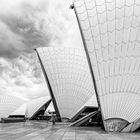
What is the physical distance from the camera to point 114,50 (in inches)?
573

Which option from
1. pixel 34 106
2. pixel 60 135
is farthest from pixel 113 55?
pixel 34 106

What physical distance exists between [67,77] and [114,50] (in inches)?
687

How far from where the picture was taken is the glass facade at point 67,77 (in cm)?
2952

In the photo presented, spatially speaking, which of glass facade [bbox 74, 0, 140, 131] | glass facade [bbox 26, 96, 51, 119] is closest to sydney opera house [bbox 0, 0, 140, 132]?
glass facade [bbox 74, 0, 140, 131]

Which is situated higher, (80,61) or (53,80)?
(80,61)

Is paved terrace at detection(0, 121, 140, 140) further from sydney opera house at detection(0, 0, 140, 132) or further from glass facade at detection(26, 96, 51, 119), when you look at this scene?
glass facade at detection(26, 96, 51, 119)

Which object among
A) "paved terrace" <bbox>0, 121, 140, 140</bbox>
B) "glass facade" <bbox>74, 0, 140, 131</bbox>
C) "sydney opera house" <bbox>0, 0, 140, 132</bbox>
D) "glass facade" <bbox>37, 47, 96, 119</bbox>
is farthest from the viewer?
"glass facade" <bbox>37, 47, 96, 119</bbox>

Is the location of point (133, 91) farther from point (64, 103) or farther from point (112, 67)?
point (64, 103)

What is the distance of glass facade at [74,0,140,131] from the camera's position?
1354 centimetres

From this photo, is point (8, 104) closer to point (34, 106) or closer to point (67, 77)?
point (34, 106)

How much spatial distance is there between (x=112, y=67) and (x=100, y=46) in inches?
95.3

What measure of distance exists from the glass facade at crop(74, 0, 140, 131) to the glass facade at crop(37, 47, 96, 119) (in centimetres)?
1544

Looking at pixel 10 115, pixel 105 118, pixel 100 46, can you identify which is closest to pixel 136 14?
pixel 100 46

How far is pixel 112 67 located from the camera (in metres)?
14.4
